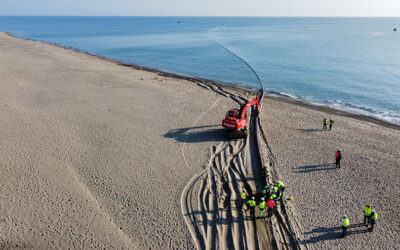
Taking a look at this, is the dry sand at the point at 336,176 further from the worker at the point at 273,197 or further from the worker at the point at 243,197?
the worker at the point at 243,197

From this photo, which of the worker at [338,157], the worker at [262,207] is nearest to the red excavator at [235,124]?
the worker at [338,157]

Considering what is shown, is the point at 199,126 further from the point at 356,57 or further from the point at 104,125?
the point at 356,57

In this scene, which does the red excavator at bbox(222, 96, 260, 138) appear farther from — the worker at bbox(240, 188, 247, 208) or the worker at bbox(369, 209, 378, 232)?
the worker at bbox(369, 209, 378, 232)

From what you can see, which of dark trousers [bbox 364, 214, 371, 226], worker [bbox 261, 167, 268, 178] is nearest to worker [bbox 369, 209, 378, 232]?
dark trousers [bbox 364, 214, 371, 226]

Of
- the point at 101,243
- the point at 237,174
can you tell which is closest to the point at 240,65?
the point at 237,174

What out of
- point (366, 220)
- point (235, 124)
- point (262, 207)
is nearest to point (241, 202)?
point (262, 207)

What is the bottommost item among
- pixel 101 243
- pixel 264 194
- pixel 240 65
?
pixel 101 243

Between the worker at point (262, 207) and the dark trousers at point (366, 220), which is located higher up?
the worker at point (262, 207)
